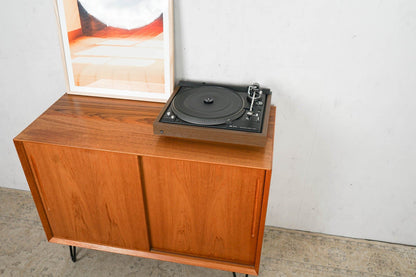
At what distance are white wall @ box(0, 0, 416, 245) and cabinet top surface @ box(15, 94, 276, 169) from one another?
215mm

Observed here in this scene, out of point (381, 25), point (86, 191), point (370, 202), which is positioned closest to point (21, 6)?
point (86, 191)

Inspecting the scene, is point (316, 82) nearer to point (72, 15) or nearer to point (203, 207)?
point (203, 207)

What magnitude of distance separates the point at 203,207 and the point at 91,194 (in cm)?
46

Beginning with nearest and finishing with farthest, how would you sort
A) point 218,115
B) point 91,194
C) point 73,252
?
point 218,115, point 91,194, point 73,252

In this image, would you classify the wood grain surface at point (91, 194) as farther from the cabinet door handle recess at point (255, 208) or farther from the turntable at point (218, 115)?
the cabinet door handle recess at point (255, 208)

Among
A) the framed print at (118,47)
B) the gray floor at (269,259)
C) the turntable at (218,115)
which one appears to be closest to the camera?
the turntable at (218,115)

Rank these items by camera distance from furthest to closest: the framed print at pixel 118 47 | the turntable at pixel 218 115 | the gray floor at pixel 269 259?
1. the gray floor at pixel 269 259
2. the framed print at pixel 118 47
3. the turntable at pixel 218 115

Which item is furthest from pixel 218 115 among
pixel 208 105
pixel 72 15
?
pixel 72 15

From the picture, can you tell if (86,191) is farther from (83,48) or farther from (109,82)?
(83,48)

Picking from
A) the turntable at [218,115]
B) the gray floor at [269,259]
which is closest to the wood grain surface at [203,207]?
the turntable at [218,115]

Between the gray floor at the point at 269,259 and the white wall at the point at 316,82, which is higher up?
the white wall at the point at 316,82

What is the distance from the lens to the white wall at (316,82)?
1322 millimetres

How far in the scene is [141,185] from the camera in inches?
52.1

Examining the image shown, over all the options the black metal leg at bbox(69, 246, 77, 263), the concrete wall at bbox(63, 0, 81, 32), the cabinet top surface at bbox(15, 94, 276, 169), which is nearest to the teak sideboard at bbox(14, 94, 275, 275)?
the cabinet top surface at bbox(15, 94, 276, 169)
